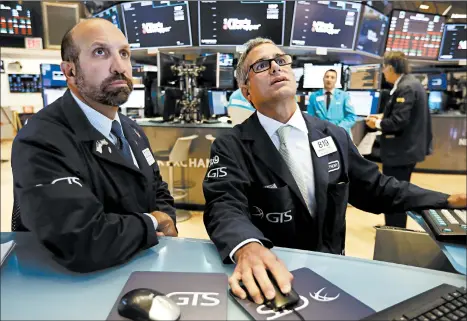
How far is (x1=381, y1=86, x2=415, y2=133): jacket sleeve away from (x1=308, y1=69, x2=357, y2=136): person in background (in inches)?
24.1

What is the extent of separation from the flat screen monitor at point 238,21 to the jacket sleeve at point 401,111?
1952mm

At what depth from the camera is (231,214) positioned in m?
1.08

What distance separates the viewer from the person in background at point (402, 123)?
312 cm

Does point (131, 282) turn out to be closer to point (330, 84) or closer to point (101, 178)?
point (101, 178)

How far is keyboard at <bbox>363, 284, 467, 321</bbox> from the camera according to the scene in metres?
0.67

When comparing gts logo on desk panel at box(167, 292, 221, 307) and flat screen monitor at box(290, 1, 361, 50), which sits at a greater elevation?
flat screen monitor at box(290, 1, 361, 50)

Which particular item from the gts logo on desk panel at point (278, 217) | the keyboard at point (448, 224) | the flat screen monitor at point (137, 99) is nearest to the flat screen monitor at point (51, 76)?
the flat screen monitor at point (137, 99)

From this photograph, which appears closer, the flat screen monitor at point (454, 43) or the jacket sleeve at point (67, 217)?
the jacket sleeve at point (67, 217)

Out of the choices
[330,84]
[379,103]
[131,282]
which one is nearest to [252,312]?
[131,282]

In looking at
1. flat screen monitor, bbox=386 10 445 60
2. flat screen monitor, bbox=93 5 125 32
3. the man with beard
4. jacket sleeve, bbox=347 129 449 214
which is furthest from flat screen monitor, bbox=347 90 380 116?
the man with beard

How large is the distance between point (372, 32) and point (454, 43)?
1545 millimetres

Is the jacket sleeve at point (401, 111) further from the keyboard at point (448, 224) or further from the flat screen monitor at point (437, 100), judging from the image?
the flat screen monitor at point (437, 100)

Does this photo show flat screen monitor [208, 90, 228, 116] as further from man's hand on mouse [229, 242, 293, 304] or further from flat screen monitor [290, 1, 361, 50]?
man's hand on mouse [229, 242, 293, 304]

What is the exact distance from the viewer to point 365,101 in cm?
518
